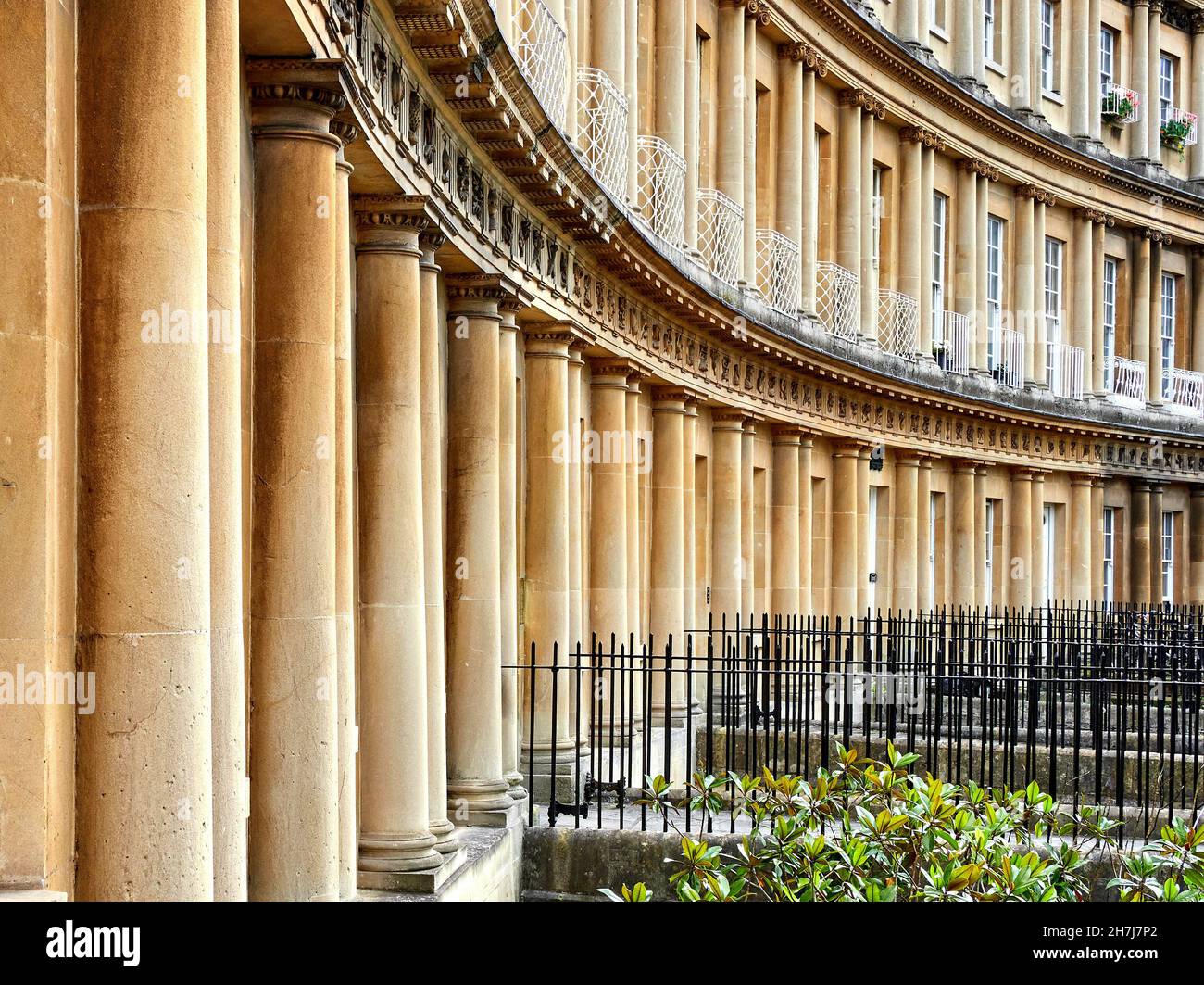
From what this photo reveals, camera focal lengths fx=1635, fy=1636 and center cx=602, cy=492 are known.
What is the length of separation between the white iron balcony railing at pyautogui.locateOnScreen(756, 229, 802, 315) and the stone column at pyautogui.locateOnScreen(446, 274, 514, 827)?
11.2 metres

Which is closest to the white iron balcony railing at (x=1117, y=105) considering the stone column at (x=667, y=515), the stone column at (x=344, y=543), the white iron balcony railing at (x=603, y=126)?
the stone column at (x=667, y=515)

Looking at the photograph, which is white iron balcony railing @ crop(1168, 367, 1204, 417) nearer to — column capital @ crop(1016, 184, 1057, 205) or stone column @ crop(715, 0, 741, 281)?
column capital @ crop(1016, 184, 1057, 205)

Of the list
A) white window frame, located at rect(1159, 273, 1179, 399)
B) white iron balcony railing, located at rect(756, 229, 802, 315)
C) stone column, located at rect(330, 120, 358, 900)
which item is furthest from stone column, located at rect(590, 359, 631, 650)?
white window frame, located at rect(1159, 273, 1179, 399)

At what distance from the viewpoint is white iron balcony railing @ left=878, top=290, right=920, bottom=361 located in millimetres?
28391

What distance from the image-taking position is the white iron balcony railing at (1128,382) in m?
35.5

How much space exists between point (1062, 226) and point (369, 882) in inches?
1113

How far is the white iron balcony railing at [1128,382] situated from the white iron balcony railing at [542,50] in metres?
23.8

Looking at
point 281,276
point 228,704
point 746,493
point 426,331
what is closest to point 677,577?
point 746,493

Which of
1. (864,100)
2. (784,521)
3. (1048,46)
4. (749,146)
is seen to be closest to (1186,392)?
(1048,46)

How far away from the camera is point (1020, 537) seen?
32625 millimetres

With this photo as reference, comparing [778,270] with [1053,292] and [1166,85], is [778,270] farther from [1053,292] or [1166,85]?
[1166,85]

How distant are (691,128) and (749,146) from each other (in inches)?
109

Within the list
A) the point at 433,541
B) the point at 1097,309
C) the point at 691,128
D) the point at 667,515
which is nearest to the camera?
the point at 433,541
